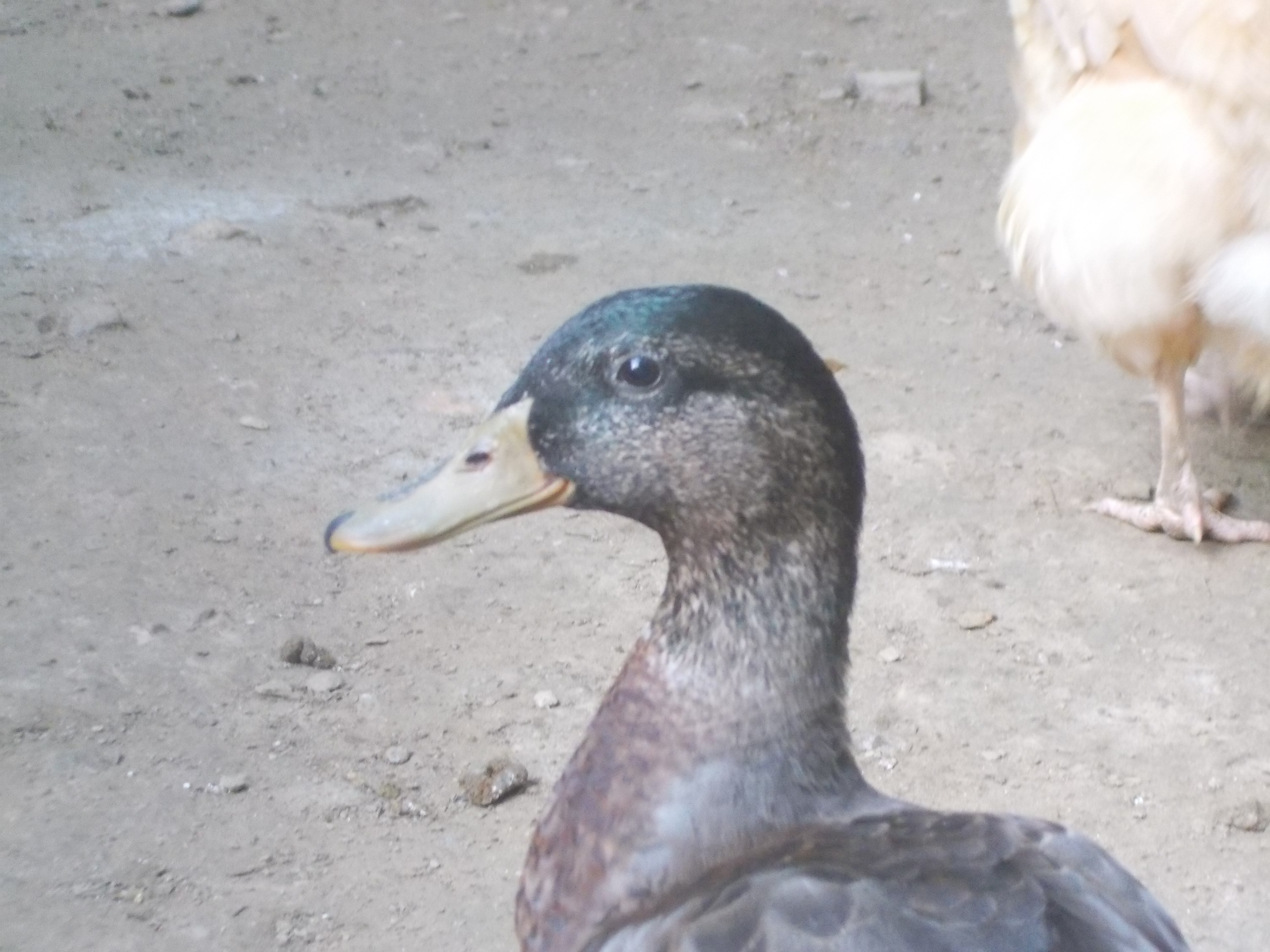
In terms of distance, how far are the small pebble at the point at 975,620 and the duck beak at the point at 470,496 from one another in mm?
1660

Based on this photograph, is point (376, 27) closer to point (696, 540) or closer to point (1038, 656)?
point (1038, 656)

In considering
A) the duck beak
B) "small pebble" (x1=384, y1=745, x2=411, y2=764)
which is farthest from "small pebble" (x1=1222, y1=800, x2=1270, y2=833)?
the duck beak

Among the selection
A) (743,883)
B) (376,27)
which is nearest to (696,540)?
(743,883)

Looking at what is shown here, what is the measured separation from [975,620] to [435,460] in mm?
1317

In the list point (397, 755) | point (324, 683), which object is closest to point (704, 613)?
point (397, 755)

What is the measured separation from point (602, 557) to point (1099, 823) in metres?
1.21

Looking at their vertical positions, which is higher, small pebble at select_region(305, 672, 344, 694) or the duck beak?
the duck beak

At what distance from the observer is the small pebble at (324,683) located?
3.10 m

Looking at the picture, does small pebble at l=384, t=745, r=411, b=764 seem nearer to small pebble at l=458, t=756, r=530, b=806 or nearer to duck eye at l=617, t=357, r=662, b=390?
small pebble at l=458, t=756, r=530, b=806

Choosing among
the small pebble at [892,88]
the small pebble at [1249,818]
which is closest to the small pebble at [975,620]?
the small pebble at [1249,818]

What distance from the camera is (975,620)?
11.2 feet

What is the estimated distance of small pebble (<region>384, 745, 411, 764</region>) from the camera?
2.95 metres

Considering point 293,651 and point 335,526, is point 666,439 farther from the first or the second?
point 293,651

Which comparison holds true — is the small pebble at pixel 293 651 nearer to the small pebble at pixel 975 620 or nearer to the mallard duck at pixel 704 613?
the mallard duck at pixel 704 613
